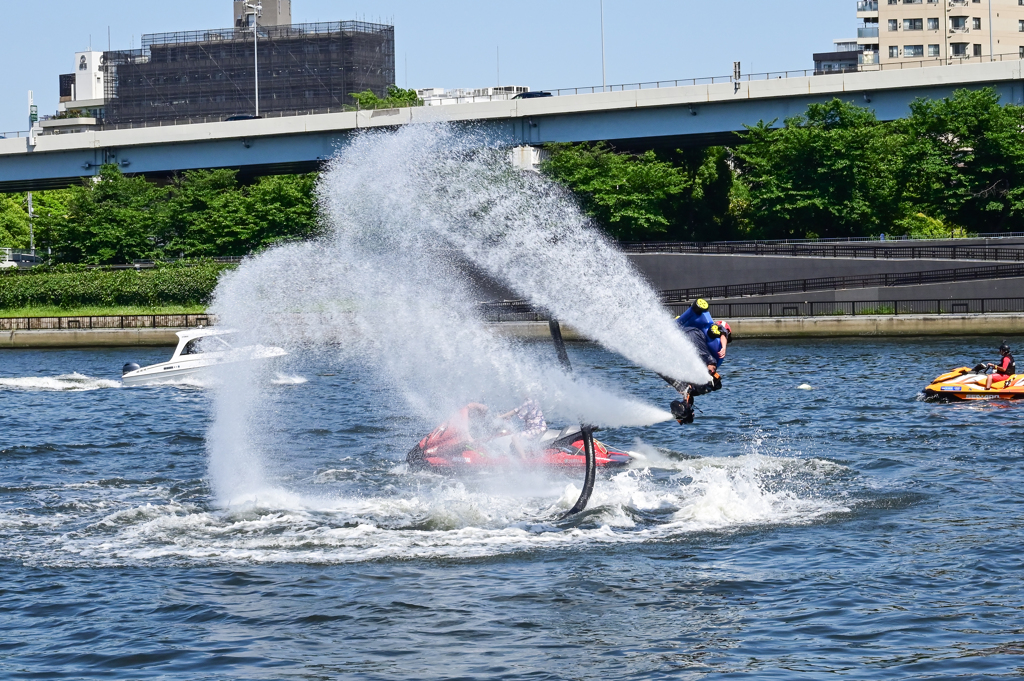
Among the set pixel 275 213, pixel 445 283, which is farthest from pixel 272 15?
pixel 445 283

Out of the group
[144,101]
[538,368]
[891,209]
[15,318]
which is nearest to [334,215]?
[538,368]

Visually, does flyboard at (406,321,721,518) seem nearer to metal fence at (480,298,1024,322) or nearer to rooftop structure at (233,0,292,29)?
metal fence at (480,298,1024,322)

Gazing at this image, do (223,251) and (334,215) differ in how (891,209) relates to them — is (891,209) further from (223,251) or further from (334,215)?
(334,215)

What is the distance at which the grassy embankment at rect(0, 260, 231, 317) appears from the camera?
77312 mm

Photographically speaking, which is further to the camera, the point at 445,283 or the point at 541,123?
the point at 541,123

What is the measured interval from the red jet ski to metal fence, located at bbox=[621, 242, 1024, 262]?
145 feet

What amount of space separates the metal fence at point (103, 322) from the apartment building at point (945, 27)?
313 feet

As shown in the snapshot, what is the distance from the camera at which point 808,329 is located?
6259cm

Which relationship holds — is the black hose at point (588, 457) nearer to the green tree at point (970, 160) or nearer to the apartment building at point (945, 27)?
the green tree at point (970, 160)

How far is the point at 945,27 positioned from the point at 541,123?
70.4 m

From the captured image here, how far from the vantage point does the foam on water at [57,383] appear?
4791 cm

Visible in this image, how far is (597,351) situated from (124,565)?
43.6m

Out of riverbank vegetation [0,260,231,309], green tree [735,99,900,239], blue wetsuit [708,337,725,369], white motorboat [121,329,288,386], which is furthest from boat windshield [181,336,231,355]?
green tree [735,99,900,239]

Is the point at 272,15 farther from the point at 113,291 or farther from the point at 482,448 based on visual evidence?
the point at 482,448
